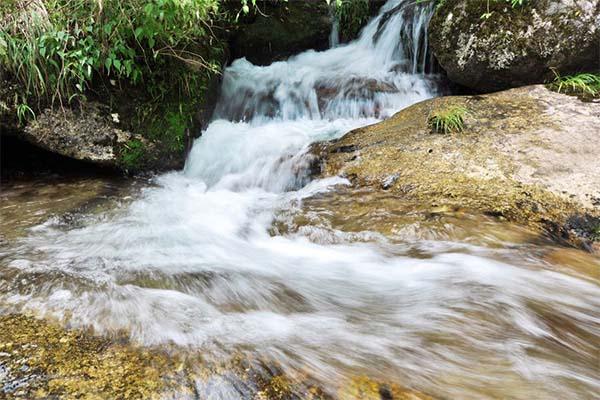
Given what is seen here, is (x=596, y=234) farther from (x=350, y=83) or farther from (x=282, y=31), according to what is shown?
(x=282, y=31)

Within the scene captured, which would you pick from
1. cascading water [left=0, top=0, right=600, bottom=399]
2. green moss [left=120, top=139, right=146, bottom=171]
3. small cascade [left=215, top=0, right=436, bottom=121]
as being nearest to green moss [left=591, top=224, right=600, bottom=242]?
cascading water [left=0, top=0, right=600, bottom=399]

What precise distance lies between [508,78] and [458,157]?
1.92 m

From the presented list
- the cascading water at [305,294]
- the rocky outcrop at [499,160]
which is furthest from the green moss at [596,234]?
the cascading water at [305,294]

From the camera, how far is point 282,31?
8219mm

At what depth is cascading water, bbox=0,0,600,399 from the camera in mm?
1977

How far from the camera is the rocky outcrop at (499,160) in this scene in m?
3.58

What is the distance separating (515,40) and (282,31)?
14.5ft

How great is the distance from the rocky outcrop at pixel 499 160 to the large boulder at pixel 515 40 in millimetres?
421

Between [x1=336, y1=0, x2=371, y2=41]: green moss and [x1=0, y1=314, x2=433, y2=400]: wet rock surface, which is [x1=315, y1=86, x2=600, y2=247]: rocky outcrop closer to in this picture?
[x1=0, y1=314, x2=433, y2=400]: wet rock surface

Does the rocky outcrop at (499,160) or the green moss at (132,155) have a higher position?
the rocky outcrop at (499,160)

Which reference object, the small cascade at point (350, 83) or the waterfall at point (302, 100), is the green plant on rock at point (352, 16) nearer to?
the waterfall at point (302, 100)

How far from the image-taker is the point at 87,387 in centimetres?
163

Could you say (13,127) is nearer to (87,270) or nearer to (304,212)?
(87,270)

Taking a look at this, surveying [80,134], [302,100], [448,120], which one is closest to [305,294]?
[448,120]
